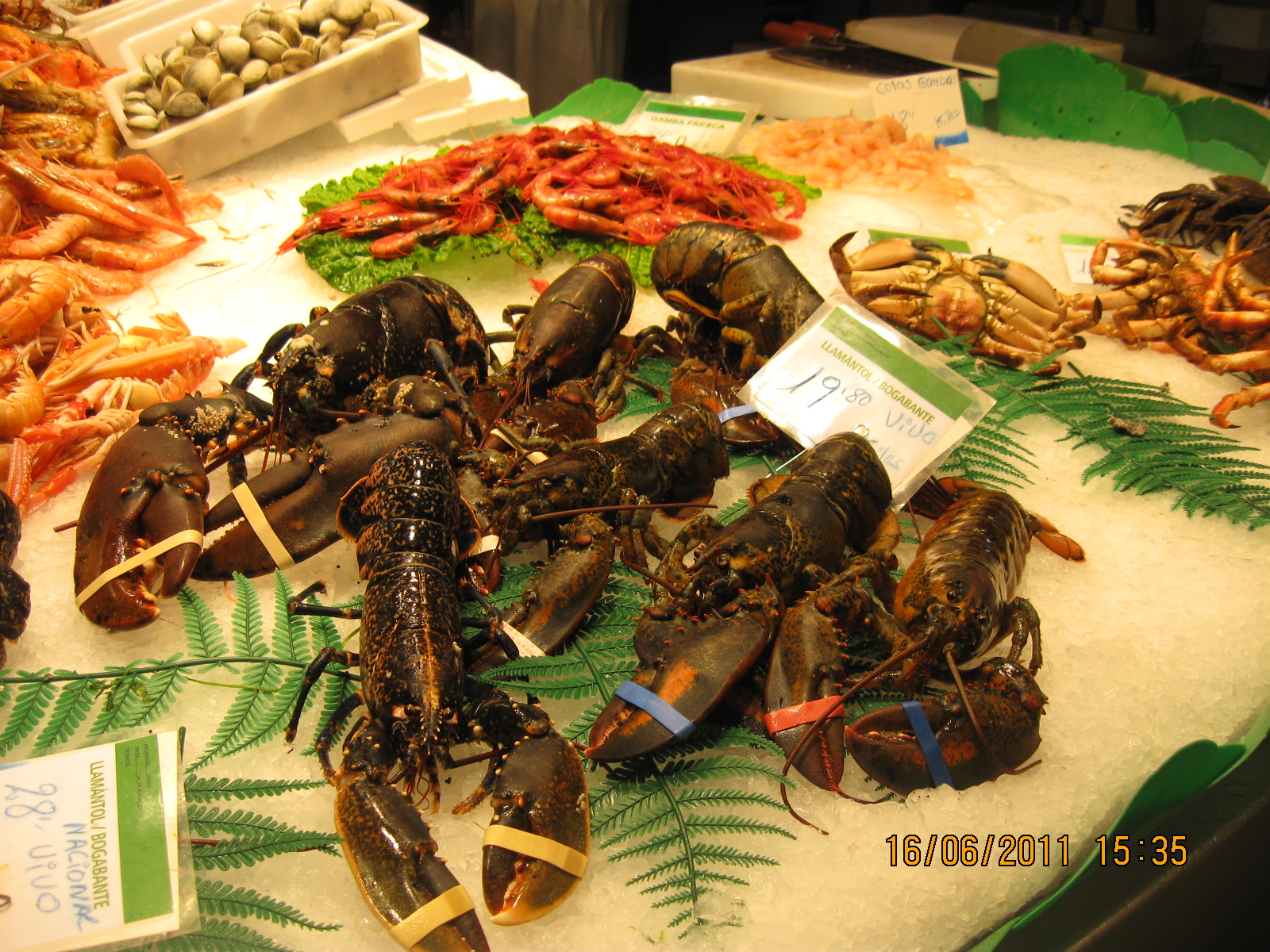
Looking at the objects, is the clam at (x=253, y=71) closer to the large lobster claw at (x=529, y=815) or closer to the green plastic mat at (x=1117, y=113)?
the large lobster claw at (x=529, y=815)

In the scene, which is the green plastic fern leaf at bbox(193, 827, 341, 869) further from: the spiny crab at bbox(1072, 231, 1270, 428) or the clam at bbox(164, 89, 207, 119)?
the clam at bbox(164, 89, 207, 119)

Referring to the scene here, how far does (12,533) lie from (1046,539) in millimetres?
2839

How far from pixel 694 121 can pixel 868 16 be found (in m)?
2.12

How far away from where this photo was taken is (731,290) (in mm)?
3281

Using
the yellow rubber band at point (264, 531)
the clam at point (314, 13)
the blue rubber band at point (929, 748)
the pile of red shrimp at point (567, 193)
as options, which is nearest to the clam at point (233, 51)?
the clam at point (314, 13)

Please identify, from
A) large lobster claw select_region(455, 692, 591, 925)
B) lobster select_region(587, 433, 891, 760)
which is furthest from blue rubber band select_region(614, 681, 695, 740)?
large lobster claw select_region(455, 692, 591, 925)

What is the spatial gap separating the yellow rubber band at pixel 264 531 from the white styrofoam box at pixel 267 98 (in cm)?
288

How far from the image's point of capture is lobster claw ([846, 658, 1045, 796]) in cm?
158

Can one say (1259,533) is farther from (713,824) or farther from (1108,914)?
(713,824)

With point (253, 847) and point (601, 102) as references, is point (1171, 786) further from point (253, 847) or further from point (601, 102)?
point (601, 102)

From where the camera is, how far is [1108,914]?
5.15 ft

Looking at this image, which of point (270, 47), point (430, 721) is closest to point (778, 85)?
point (270, 47)

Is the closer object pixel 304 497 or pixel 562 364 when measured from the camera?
pixel 304 497

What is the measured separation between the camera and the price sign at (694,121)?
4578 mm
